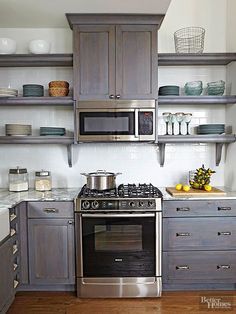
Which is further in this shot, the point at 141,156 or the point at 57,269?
the point at 141,156

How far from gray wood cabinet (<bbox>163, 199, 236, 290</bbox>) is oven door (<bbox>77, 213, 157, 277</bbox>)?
0.57 feet

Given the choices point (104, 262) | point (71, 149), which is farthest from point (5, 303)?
point (71, 149)

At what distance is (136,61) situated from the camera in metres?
2.80

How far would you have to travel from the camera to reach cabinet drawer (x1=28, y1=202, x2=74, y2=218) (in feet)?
8.57

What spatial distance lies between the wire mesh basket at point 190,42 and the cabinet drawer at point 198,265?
2005 millimetres

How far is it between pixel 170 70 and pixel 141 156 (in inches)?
39.3

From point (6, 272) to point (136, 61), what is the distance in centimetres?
215

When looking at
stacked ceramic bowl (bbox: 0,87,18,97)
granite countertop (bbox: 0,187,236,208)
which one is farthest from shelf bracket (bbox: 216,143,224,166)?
stacked ceramic bowl (bbox: 0,87,18,97)

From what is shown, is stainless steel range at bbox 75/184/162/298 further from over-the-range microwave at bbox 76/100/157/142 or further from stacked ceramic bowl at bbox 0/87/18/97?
stacked ceramic bowl at bbox 0/87/18/97

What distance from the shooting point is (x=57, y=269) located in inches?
104

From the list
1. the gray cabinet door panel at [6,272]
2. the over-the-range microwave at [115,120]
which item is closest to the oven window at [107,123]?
the over-the-range microwave at [115,120]

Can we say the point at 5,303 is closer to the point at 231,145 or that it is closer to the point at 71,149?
the point at 71,149

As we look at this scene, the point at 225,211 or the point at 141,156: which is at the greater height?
the point at 141,156

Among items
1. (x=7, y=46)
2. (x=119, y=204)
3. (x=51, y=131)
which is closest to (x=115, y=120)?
(x=51, y=131)
